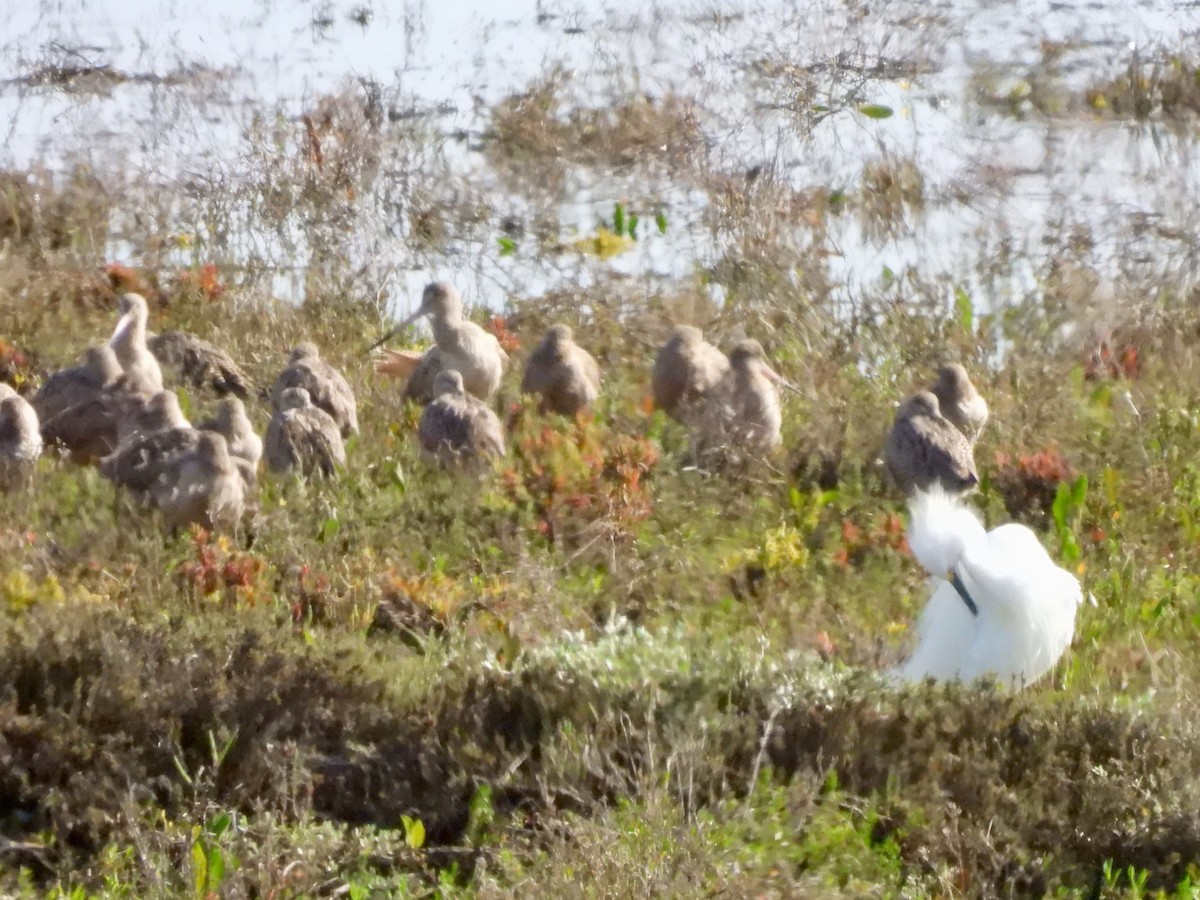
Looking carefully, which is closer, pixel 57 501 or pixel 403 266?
pixel 57 501

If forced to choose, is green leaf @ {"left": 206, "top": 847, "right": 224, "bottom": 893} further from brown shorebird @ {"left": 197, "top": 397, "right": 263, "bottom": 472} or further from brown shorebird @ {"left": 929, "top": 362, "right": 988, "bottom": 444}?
brown shorebird @ {"left": 929, "top": 362, "right": 988, "bottom": 444}

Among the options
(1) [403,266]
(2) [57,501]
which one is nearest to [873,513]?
(2) [57,501]

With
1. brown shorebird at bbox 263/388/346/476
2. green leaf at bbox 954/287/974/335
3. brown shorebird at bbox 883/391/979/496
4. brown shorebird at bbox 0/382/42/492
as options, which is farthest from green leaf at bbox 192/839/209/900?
green leaf at bbox 954/287/974/335

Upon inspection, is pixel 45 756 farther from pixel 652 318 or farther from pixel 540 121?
pixel 540 121

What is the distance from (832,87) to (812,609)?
8311 mm

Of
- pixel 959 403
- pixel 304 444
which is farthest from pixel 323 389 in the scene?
pixel 959 403

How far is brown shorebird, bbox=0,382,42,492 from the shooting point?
29.8 ft

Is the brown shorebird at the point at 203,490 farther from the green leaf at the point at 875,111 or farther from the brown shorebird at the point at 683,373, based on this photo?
the green leaf at the point at 875,111

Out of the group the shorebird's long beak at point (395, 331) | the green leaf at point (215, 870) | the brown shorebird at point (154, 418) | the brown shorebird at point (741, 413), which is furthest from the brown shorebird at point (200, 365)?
the green leaf at point (215, 870)

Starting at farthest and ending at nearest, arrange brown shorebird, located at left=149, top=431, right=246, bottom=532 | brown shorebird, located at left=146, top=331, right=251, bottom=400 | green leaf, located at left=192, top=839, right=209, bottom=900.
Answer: brown shorebird, located at left=146, top=331, right=251, bottom=400 → brown shorebird, located at left=149, top=431, right=246, bottom=532 → green leaf, located at left=192, top=839, right=209, bottom=900

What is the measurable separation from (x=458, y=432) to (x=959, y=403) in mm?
2587

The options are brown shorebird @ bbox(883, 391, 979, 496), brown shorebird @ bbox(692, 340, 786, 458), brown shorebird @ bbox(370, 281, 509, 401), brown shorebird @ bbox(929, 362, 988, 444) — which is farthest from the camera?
brown shorebird @ bbox(370, 281, 509, 401)

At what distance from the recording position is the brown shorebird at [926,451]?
903cm

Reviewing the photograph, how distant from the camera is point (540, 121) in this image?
52.5 feet
